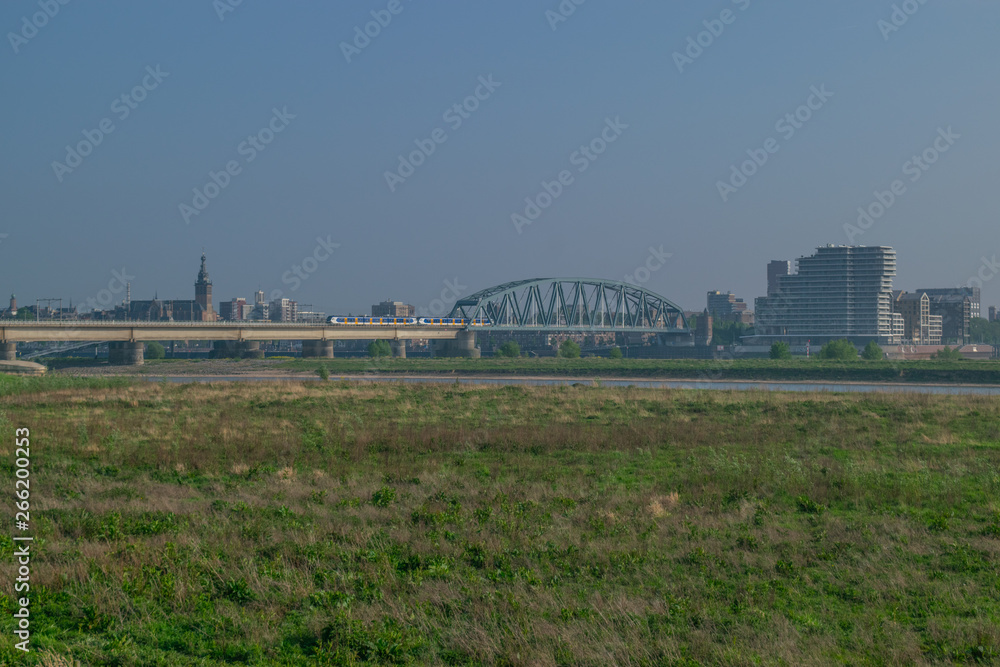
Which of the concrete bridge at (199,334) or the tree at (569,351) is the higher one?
the concrete bridge at (199,334)

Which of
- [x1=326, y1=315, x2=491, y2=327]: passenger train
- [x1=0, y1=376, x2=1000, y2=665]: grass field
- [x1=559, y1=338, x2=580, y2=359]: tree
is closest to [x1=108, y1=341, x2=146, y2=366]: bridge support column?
[x1=326, y1=315, x2=491, y2=327]: passenger train

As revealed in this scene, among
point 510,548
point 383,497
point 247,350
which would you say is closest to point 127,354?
point 247,350

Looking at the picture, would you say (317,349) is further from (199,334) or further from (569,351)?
(569,351)

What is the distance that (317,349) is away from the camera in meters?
143

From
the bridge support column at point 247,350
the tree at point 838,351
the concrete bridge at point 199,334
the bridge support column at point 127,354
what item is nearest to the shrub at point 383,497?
the concrete bridge at point 199,334

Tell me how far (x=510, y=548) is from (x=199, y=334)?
12136 cm

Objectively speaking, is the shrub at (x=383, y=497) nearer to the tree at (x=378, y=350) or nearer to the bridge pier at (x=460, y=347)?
the tree at (x=378, y=350)

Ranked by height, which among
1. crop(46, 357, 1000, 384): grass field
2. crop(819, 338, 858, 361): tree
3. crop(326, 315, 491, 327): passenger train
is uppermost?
crop(326, 315, 491, 327): passenger train

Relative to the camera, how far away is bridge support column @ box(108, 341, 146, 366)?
120062mm

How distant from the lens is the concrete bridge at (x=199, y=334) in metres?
111

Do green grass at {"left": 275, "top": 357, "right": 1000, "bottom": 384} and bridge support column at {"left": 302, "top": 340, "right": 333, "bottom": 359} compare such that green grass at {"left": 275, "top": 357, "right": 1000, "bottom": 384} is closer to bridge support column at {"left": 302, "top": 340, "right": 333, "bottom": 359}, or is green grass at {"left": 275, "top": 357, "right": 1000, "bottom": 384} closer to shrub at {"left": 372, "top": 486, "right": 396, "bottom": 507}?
bridge support column at {"left": 302, "top": 340, "right": 333, "bottom": 359}

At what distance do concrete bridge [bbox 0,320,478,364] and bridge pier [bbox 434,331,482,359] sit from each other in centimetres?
474

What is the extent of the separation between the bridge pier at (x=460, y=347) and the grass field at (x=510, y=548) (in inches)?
5478

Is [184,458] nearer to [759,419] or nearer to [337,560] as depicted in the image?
[337,560]
